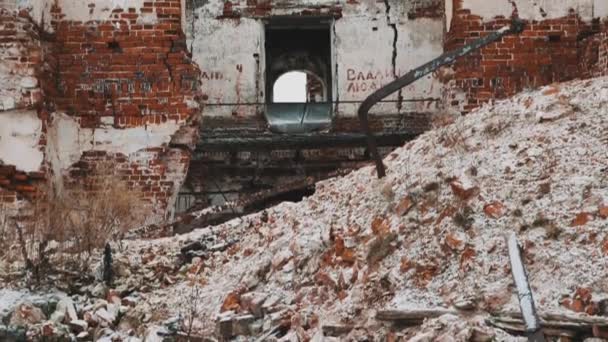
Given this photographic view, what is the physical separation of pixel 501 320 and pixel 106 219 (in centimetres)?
464

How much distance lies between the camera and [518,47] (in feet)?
35.9

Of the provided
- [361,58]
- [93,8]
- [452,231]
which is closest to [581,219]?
[452,231]

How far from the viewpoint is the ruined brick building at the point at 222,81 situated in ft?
33.8

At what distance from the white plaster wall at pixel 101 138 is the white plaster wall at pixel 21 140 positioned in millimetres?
413

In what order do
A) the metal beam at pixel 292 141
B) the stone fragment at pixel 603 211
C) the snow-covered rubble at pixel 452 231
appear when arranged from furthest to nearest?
the metal beam at pixel 292 141
the stone fragment at pixel 603 211
the snow-covered rubble at pixel 452 231

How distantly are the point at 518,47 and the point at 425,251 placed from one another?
241 inches

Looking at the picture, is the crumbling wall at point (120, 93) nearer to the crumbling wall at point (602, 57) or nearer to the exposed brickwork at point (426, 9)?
the exposed brickwork at point (426, 9)

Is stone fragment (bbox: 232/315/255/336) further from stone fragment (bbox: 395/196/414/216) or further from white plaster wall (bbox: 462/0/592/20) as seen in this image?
white plaster wall (bbox: 462/0/592/20)

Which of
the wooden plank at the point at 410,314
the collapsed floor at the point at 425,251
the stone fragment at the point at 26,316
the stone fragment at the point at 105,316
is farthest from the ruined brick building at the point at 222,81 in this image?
the wooden plank at the point at 410,314

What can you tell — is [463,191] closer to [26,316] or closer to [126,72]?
[26,316]

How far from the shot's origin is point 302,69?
15.5 meters

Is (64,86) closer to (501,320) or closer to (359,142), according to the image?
(359,142)

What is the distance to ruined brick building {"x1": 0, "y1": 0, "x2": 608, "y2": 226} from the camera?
1029 centimetres

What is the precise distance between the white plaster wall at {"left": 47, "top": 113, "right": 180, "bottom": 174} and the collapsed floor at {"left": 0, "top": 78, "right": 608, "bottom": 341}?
10.9ft
